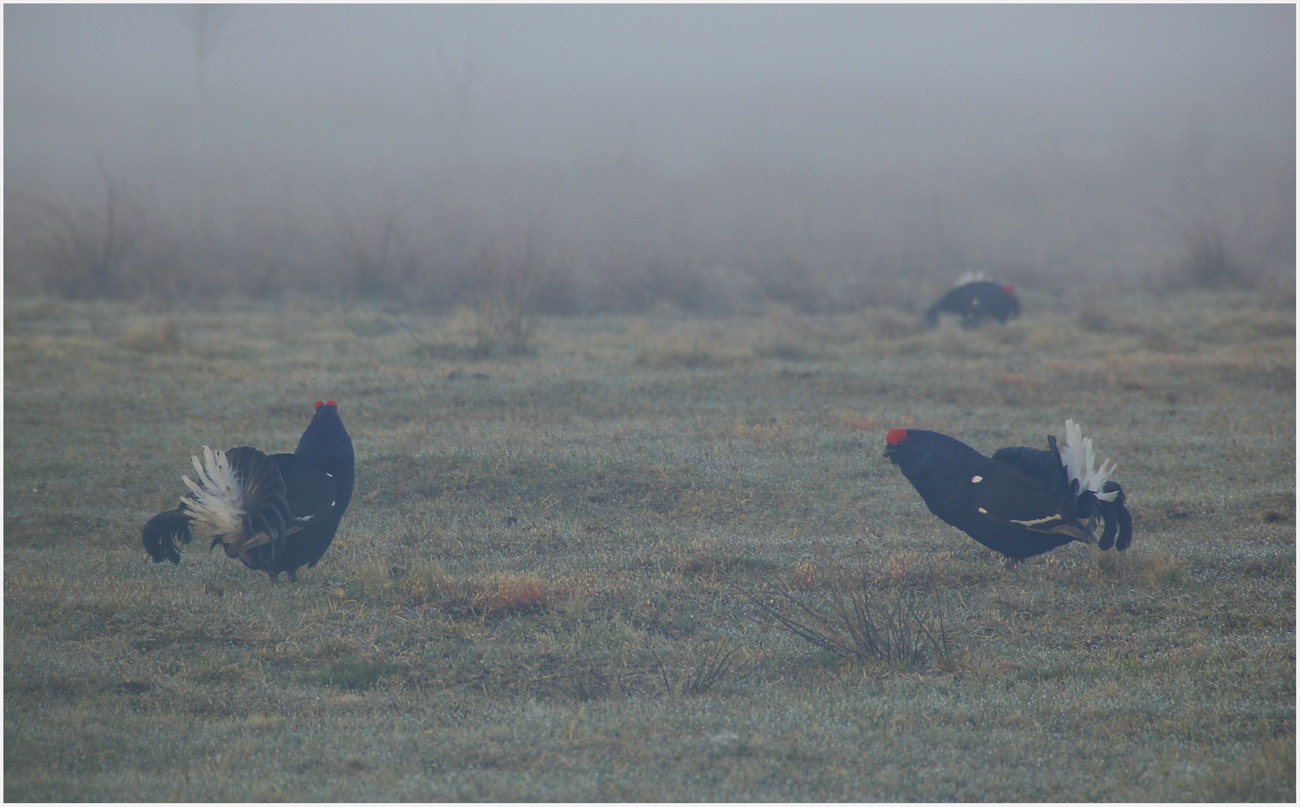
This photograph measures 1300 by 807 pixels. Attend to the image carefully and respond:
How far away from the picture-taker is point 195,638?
16.9 feet

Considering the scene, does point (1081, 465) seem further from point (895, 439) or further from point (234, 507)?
point (234, 507)

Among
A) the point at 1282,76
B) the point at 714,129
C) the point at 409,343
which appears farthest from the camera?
the point at 1282,76

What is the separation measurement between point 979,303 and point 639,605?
1171cm

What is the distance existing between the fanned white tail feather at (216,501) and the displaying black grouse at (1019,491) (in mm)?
3359

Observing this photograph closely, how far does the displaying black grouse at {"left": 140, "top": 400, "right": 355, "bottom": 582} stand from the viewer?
5.21 metres

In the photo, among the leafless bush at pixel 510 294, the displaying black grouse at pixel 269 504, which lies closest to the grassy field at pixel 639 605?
the displaying black grouse at pixel 269 504

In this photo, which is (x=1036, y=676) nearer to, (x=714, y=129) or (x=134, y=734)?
(x=134, y=734)

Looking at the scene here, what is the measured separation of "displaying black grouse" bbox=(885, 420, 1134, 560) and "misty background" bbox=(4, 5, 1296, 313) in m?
8.68

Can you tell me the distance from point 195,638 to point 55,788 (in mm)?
1477

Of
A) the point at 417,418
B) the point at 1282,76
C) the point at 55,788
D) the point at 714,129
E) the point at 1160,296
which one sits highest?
the point at 1282,76

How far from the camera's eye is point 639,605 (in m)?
5.47

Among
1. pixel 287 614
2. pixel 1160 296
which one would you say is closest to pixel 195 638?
pixel 287 614

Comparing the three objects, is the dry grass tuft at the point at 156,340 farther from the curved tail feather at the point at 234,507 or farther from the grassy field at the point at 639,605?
the curved tail feather at the point at 234,507

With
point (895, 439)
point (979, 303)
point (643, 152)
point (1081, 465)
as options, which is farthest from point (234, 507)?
point (643, 152)
